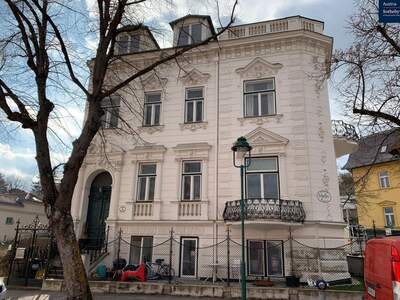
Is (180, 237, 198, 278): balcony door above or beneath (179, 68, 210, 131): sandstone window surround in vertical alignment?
beneath

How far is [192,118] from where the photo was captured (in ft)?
56.7

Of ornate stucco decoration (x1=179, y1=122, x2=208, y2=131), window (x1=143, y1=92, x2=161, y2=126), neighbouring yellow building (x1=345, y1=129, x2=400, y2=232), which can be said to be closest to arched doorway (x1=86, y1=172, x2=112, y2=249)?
window (x1=143, y1=92, x2=161, y2=126)

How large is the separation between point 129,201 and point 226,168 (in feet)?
16.7

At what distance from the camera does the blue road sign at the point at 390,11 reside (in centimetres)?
679

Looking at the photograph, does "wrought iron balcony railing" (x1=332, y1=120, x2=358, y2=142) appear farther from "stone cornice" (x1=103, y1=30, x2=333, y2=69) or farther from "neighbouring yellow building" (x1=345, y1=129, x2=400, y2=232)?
"neighbouring yellow building" (x1=345, y1=129, x2=400, y2=232)

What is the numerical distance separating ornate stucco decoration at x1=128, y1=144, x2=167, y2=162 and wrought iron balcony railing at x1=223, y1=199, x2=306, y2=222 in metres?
4.82

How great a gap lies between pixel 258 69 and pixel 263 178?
556cm

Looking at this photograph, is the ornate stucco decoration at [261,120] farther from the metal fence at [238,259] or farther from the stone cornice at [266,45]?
the metal fence at [238,259]

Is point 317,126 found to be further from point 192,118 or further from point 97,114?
point 97,114

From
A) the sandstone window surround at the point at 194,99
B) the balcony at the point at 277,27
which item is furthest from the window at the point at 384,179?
the sandstone window surround at the point at 194,99

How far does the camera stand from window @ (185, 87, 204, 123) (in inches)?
681

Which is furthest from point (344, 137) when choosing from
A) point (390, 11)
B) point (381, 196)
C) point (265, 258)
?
point (381, 196)

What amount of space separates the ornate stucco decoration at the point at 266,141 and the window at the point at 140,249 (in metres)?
6.55

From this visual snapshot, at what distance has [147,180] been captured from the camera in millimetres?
16969
